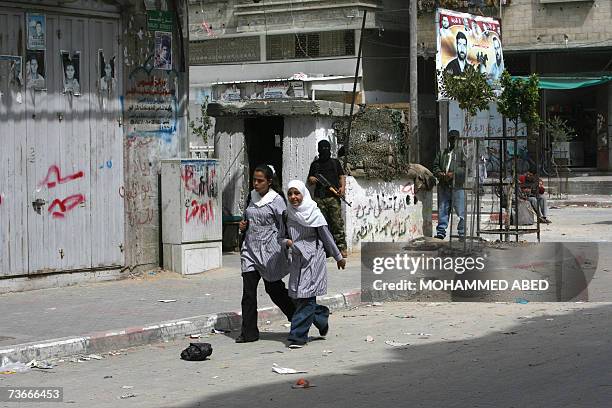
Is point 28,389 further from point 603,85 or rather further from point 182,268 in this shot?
point 603,85

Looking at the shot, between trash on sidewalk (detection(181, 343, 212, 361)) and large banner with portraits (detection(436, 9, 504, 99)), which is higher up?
large banner with portraits (detection(436, 9, 504, 99))

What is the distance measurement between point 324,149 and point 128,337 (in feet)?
21.0

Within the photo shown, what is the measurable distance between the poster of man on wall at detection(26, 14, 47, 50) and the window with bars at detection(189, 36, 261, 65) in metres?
28.0

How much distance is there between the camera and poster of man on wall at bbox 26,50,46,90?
13109 millimetres

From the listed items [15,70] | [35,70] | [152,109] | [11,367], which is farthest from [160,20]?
[11,367]

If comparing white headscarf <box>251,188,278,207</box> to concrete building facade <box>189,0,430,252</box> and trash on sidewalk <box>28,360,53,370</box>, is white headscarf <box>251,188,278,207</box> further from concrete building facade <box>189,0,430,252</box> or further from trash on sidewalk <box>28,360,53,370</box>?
concrete building facade <box>189,0,430,252</box>

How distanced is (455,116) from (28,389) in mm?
31390

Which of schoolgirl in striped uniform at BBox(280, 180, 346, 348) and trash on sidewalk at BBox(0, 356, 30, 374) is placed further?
schoolgirl in striped uniform at BBox(280, 180, 346, 348)

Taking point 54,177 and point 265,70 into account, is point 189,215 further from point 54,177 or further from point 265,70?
point 265,70

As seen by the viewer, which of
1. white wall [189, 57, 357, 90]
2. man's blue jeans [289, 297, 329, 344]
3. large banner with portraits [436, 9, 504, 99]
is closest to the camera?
man's blue jeans [289, 297, 329, 344]

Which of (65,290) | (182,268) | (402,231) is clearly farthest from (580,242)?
(65,290)

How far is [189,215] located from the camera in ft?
48.3

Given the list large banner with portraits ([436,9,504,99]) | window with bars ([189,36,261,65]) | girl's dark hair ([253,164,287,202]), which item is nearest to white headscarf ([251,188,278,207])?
girl's dark hair ([253,164,287,202])

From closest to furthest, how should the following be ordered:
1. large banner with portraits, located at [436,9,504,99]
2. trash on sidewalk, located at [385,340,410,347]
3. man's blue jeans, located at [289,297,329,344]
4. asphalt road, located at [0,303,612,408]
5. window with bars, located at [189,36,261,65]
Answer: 1. asphalt road, located at [0,303,612,408]
2. trash on sidewalk, located at [385,340,410,347]
3. man's blue jeans, located at [289,297,329,344]
4. large banner with portraits, located at [436,9,504,99]
5. window with bars, located at [189,36,261,65]
